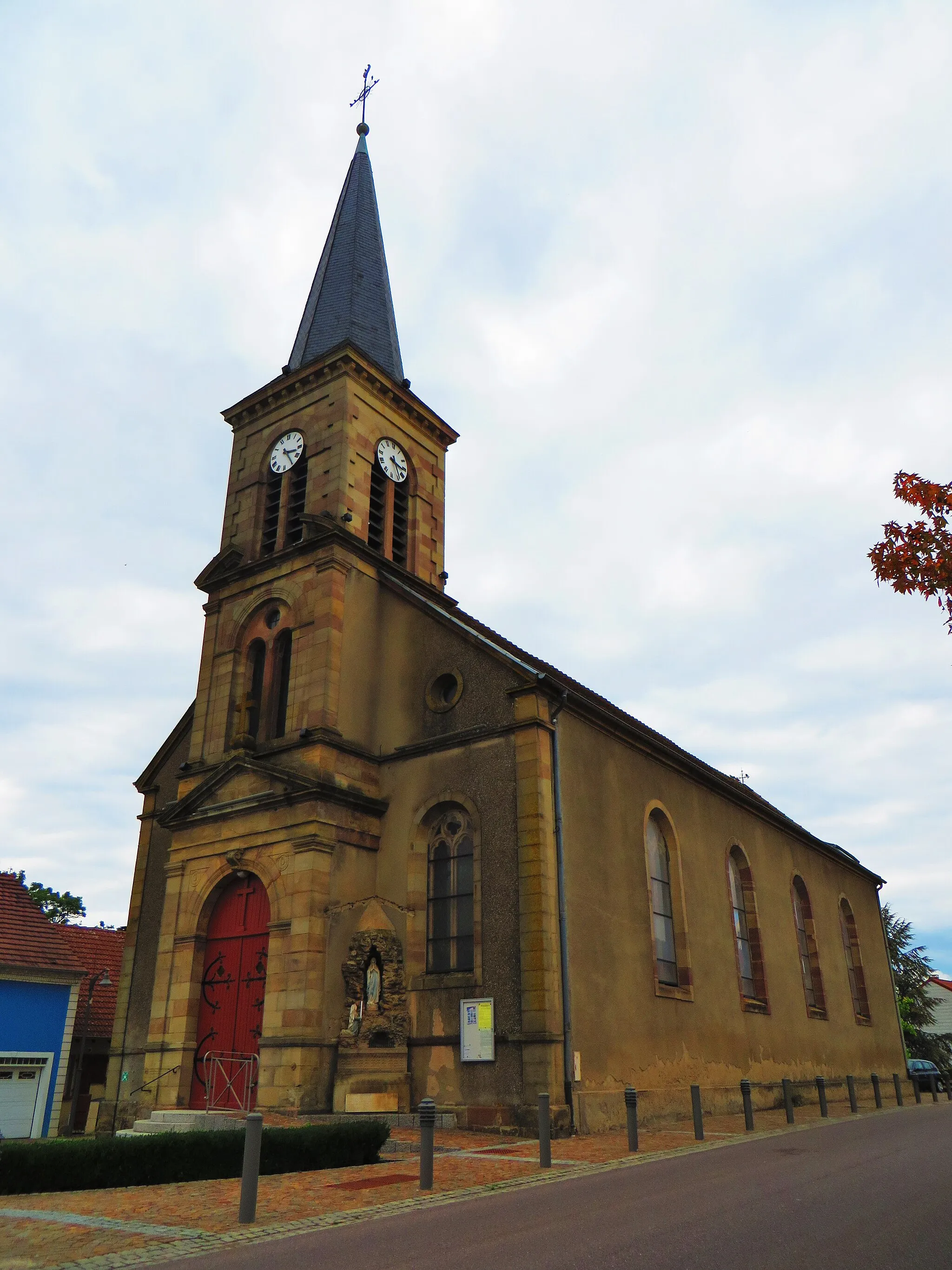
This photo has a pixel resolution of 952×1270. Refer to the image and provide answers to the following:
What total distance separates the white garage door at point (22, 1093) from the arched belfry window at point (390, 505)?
13.9 meters

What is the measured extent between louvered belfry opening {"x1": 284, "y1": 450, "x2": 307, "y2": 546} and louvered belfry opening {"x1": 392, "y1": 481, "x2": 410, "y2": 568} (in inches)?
85.9

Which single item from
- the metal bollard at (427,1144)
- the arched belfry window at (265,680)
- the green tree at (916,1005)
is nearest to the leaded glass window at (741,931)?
the arched belfry window at (265,680)

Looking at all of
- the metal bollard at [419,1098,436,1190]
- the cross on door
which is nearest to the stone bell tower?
the cross on door

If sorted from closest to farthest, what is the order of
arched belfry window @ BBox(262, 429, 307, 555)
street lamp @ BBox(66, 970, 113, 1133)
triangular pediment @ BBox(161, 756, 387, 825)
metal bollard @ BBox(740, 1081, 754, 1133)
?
metal bollard @ BBox(740, 1081, 754, 1133) < triangular pediment @ BBox(161, 756, 387, 825) < arched belfry window @ BBox(262, 429, 307, 555) < street lamp @ BBox(66, 970, 113, 1133)

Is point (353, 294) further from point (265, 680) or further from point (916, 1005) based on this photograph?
point (916, 1005)

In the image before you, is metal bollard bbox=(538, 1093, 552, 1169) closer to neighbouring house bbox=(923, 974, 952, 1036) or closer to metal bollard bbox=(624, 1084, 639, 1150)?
metal bollard bbox=(624, 1084, 639, 1150)

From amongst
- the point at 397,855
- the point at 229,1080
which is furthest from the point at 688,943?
the point at 229,1080

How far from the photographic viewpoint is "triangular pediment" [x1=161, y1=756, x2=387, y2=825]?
17328 millimetres

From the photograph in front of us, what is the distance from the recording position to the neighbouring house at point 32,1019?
21734mm

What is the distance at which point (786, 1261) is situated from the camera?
6.20 metres

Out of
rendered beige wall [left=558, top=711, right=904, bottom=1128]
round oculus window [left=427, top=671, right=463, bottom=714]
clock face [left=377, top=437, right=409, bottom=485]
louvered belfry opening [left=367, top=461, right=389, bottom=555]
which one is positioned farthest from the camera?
clock face [left=377, top=437, right=409, bottom=485]

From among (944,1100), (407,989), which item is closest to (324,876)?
(407,989)

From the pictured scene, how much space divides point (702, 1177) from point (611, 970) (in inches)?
263

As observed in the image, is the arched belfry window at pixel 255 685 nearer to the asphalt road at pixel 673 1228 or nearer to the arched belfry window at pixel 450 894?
the arched belfry window at pixel 450 894
